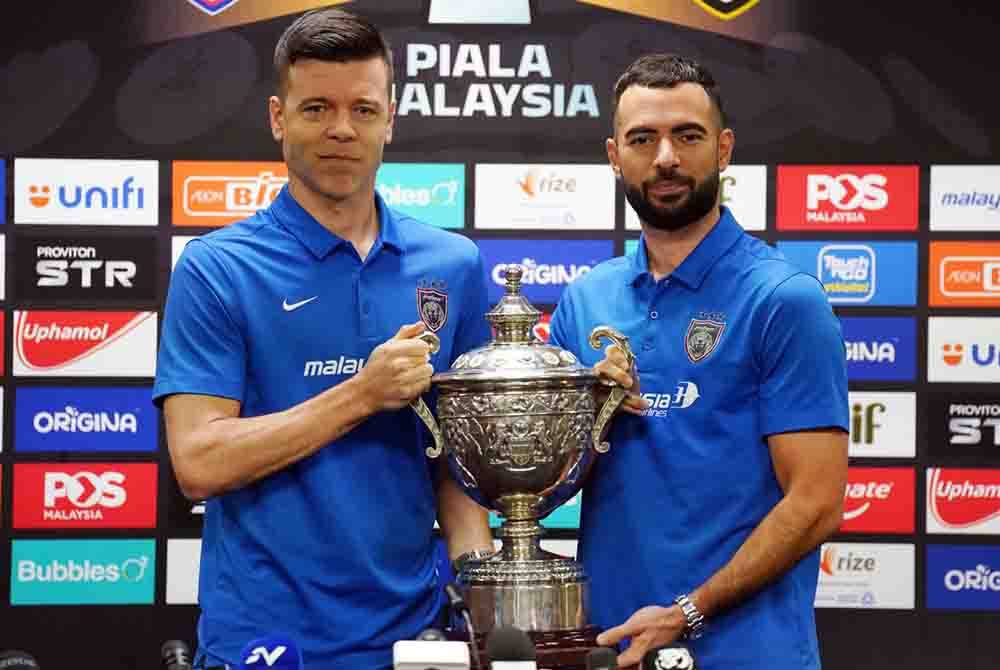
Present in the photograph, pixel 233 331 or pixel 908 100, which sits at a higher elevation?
pixel 908 100

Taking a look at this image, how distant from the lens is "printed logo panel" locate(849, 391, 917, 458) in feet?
16.0

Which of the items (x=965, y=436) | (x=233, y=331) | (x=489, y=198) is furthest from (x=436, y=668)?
(x=965, y=436)

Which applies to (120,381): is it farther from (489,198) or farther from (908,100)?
(908,100)

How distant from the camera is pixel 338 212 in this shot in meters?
2.57

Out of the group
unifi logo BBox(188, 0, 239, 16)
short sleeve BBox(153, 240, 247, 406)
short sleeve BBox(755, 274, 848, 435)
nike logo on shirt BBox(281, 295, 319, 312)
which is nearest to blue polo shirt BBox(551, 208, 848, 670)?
short sleeve BBox(755, 274, 848, 435)

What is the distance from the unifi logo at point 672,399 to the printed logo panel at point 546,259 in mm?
2178

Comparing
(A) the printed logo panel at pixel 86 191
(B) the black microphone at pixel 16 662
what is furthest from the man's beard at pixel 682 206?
(A) the printed logo panel at pixel 86 191

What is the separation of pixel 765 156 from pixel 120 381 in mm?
2334

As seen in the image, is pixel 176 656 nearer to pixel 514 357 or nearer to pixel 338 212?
pixel 514 357

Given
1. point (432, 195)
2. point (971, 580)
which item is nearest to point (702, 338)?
point (432, 195)

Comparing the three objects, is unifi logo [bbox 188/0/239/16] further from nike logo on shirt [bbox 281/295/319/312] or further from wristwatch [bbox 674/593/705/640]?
wristwatch [bbox 674/593/705/640]

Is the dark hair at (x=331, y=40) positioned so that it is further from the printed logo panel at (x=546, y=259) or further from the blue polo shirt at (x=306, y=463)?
the printed logo panel at (x=546, y=259)

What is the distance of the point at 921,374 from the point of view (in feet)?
16.0

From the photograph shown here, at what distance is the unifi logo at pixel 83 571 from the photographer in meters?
4.88
